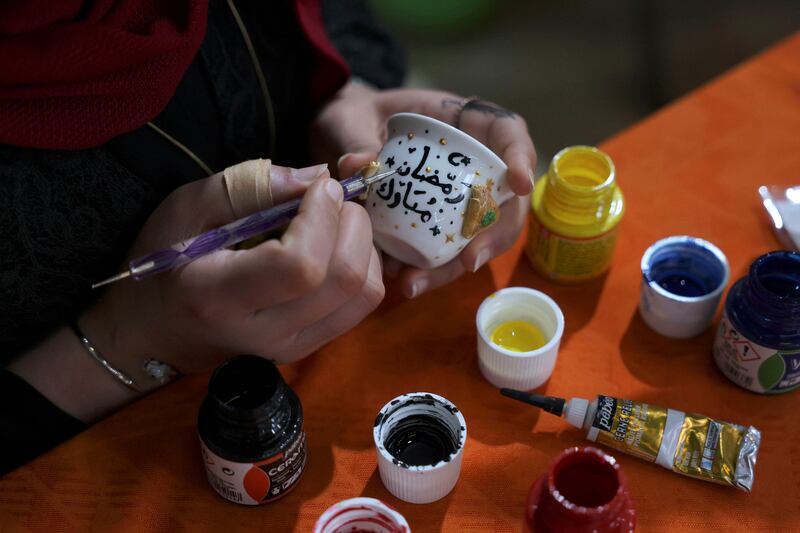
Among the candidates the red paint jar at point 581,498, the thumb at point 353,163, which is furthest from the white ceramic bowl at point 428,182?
the red paint jar at point 581,498

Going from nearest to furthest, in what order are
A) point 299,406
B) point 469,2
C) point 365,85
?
point 299,406, point 365,85, point 469,2

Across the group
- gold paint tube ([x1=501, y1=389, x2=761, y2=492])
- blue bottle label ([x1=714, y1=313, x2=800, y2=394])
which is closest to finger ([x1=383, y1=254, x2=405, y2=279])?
gold paint tube ([x1=501, y1=389, x2=761, y2=492])

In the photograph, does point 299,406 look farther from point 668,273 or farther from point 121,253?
point 668,273

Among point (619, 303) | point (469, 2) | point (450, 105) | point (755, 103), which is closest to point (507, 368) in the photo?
point (619, 303)

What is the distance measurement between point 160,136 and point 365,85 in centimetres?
41

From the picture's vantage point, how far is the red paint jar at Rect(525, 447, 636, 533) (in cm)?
70

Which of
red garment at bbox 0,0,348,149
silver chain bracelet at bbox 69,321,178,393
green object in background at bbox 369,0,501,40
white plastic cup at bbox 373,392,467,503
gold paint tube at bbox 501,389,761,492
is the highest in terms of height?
red garment at bbox 0,0,348,149

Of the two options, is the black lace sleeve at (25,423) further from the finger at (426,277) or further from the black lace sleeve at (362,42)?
the black lace sleeve at (362,42)

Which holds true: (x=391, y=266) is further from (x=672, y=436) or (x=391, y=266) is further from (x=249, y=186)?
(x=672, y=436)

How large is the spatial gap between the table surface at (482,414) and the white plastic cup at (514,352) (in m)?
0.03

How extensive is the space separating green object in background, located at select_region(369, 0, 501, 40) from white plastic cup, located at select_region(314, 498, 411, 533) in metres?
1.93

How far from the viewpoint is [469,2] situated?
7.92 ft

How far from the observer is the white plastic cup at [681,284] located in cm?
92

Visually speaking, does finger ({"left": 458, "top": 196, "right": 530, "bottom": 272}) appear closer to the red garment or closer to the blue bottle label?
the blue bottle label
